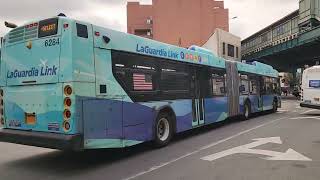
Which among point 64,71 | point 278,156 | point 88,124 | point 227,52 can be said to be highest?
point 227,52

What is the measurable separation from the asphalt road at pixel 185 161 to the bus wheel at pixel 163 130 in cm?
28

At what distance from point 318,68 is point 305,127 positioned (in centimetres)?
924

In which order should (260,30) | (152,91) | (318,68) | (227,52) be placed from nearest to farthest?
(152,91)
(318,68)
(227,52)
(260,30)

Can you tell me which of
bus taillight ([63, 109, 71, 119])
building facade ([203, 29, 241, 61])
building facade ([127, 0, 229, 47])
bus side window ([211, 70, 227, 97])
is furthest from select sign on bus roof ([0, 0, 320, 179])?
building facade ([127, 0, 229, 47])

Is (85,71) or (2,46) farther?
(2,46)

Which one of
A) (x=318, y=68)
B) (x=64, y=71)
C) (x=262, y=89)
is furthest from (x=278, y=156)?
(x=318, y=68)

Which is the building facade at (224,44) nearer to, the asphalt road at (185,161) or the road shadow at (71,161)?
the asphalt road at (185,161)

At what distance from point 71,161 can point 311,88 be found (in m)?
18.3

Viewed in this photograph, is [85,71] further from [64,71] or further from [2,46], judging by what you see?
[2,46]

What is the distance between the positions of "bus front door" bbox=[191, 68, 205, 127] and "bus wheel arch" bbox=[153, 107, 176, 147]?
1.65m

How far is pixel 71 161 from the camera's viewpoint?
32.7 ft

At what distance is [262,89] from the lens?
22.9 metres

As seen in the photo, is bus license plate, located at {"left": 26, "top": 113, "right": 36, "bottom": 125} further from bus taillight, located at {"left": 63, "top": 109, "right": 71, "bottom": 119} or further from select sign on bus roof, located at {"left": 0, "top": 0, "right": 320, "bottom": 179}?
bus taillight, located at {"left": 63, "top": 109, "right": 71, "bottom": 119}

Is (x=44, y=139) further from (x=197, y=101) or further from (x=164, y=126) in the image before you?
(x=197, y=101)
